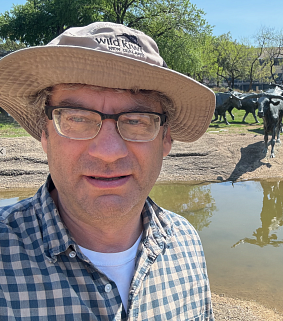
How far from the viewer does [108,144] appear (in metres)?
1.43

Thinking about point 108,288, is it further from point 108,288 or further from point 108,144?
point 108,144

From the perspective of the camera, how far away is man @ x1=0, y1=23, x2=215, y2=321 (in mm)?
1332

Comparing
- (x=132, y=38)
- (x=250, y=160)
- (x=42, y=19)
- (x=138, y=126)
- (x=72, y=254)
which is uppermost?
(x=42, y=19)

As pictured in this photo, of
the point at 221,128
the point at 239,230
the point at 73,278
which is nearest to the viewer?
the point at 73,278

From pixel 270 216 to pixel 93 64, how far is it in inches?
302

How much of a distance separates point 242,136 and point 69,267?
14.2 metres

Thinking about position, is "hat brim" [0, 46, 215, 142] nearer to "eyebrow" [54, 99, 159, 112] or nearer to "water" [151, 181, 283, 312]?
"eyebrow" [54, 99, 159, 112]

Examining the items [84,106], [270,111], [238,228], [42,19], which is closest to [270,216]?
[238,228]

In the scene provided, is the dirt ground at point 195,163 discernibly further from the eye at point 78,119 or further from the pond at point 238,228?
the eye at point 78,119

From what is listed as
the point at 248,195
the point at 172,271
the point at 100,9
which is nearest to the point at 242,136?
the point at 248,195

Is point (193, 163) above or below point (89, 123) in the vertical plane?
below

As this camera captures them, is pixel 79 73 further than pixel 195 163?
No

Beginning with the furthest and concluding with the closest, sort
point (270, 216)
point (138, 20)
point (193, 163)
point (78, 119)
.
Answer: point (138, 20)
point (193, 163)
point (270, 216)
point (78, 119)

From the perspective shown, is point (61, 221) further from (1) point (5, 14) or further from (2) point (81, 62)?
(1) point (5, 14)
